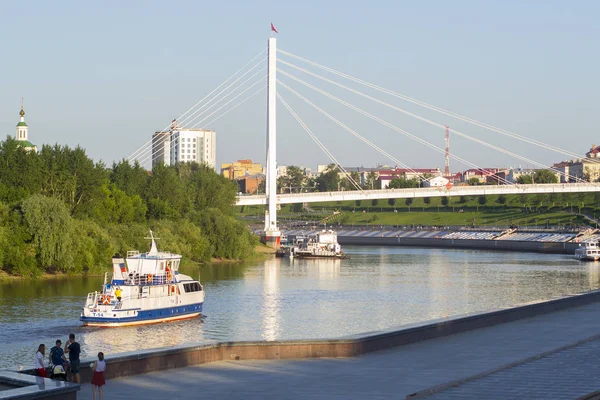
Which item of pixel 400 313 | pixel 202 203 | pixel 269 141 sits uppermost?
pixel 269 141

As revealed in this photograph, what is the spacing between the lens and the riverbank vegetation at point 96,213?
45406 mm

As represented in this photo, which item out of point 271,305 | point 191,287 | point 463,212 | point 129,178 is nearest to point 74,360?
point 191,287

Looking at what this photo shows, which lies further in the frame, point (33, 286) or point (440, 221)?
point (440, 221)

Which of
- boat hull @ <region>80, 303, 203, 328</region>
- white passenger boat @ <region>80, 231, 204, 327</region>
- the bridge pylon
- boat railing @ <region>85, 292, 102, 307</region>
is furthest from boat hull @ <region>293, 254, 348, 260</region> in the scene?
boat railing @ <region>85, 292, 102, 307</region>

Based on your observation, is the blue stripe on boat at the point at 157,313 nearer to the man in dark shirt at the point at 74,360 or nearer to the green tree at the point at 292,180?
the man in dark shirt at the point at 74,360

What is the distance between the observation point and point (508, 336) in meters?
19.1

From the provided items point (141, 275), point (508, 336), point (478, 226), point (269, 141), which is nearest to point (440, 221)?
point (478, 226)

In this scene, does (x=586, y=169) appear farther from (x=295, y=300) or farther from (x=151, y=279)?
(x=151, y=279)

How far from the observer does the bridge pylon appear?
74.9m

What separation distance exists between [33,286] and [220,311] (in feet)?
34.5

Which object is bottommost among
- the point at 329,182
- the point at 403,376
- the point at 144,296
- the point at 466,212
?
the point at 403,376

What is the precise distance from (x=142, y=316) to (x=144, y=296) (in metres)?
0.67

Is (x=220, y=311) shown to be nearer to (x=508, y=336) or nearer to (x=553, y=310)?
(x=553, y=310)

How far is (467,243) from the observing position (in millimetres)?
97000
